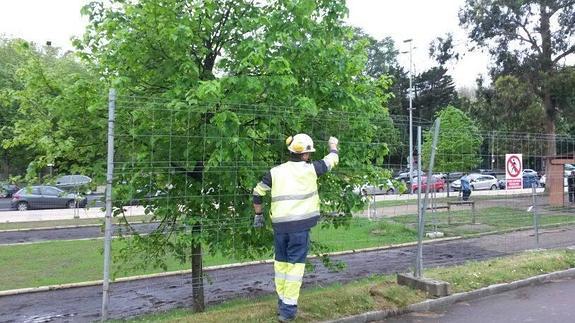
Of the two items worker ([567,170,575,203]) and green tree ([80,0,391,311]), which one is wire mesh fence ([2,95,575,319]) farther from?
worker ([567,170,575,203])

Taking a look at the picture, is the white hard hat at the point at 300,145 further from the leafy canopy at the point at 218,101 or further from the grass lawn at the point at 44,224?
the grass lawn at the point at 44,224

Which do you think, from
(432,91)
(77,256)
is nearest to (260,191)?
(77,256)

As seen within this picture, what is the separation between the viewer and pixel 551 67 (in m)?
30.1

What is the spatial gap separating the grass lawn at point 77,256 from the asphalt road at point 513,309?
84.6 inches

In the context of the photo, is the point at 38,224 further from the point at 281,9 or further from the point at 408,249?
the point at 281,9

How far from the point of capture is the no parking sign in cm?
1030

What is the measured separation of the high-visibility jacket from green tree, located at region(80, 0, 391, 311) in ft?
2.25

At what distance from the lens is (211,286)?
33.3 feet

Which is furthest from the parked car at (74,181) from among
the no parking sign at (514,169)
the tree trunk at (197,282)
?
the no parking sign at (514,169)

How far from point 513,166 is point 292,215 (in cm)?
626

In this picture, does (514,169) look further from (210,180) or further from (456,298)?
(210,180)

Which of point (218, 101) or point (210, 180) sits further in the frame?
point (210, 180)

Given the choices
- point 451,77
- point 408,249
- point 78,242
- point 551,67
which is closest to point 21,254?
point 78,242

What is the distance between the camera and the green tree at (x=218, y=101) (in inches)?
249
